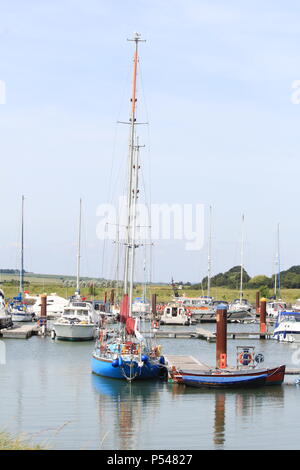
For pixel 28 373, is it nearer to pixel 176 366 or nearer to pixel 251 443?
pixel 176 366

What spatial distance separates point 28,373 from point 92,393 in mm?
7001

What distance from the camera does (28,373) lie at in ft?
139

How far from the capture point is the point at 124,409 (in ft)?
109

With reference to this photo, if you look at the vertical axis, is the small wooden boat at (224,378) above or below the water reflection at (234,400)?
above

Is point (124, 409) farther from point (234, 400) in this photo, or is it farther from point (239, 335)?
point (239, 335)

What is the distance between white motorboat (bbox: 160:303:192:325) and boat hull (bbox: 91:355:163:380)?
43005 millimetres

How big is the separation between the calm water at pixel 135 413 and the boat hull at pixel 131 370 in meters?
0.45

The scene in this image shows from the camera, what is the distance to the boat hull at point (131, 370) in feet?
A: 126

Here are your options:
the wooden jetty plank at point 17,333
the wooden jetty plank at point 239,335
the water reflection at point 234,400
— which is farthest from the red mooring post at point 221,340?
the wooden jetty plank at point 17,333

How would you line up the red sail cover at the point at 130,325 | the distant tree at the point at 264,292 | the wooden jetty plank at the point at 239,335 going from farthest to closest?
the distant tree at the point at 264,292 < the wooden jetty plank at the point at 239,335 < the red sail cover at the point at 130,325

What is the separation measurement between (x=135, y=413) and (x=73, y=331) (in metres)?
27.0

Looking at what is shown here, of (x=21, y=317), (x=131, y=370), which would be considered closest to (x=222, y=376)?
(x=131, y=370)

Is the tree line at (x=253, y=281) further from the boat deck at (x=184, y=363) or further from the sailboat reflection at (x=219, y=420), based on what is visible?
the sailboat reflection at (x=219, y=420)

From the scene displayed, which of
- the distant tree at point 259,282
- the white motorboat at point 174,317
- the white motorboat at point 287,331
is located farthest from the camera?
the distant tree at point 259,282
